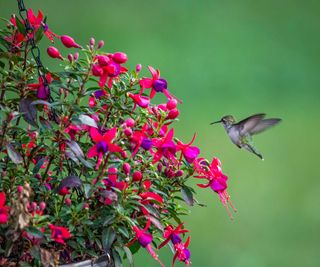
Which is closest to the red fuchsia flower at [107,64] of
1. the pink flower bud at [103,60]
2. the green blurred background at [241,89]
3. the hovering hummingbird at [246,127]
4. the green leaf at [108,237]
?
the pink flower bud at [103,60]

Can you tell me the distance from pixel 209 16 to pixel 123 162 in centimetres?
344

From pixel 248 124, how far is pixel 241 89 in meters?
2.55

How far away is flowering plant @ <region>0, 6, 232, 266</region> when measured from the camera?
1233 millimetres

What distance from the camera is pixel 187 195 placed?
4.80 ft

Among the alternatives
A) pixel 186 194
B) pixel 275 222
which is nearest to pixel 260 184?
pixel 275 222

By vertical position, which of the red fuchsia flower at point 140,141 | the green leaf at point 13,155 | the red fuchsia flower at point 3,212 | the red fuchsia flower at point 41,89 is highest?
the red fuchsia flower at point 41,89

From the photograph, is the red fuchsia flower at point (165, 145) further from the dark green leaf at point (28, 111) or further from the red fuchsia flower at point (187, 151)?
the dark green leaf at point (28, 111)

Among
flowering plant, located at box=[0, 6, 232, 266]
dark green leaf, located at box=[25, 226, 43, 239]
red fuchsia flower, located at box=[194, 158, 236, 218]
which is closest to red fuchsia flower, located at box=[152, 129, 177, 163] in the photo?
flowering plant, located at box=[0, 6, 232, 266]

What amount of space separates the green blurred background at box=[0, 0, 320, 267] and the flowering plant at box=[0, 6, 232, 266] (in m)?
2.01

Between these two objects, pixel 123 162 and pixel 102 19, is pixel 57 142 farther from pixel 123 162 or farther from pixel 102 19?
pixel 102 19

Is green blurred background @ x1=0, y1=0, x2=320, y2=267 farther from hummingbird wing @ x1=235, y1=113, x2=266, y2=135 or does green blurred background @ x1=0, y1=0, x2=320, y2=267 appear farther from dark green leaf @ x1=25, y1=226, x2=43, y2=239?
dark green leaf @ x1=25, y1=226, x2=43, y2=239

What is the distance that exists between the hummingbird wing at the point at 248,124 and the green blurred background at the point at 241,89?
1639mm

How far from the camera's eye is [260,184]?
3.87 meters

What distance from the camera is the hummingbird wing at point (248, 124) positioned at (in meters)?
1.79
